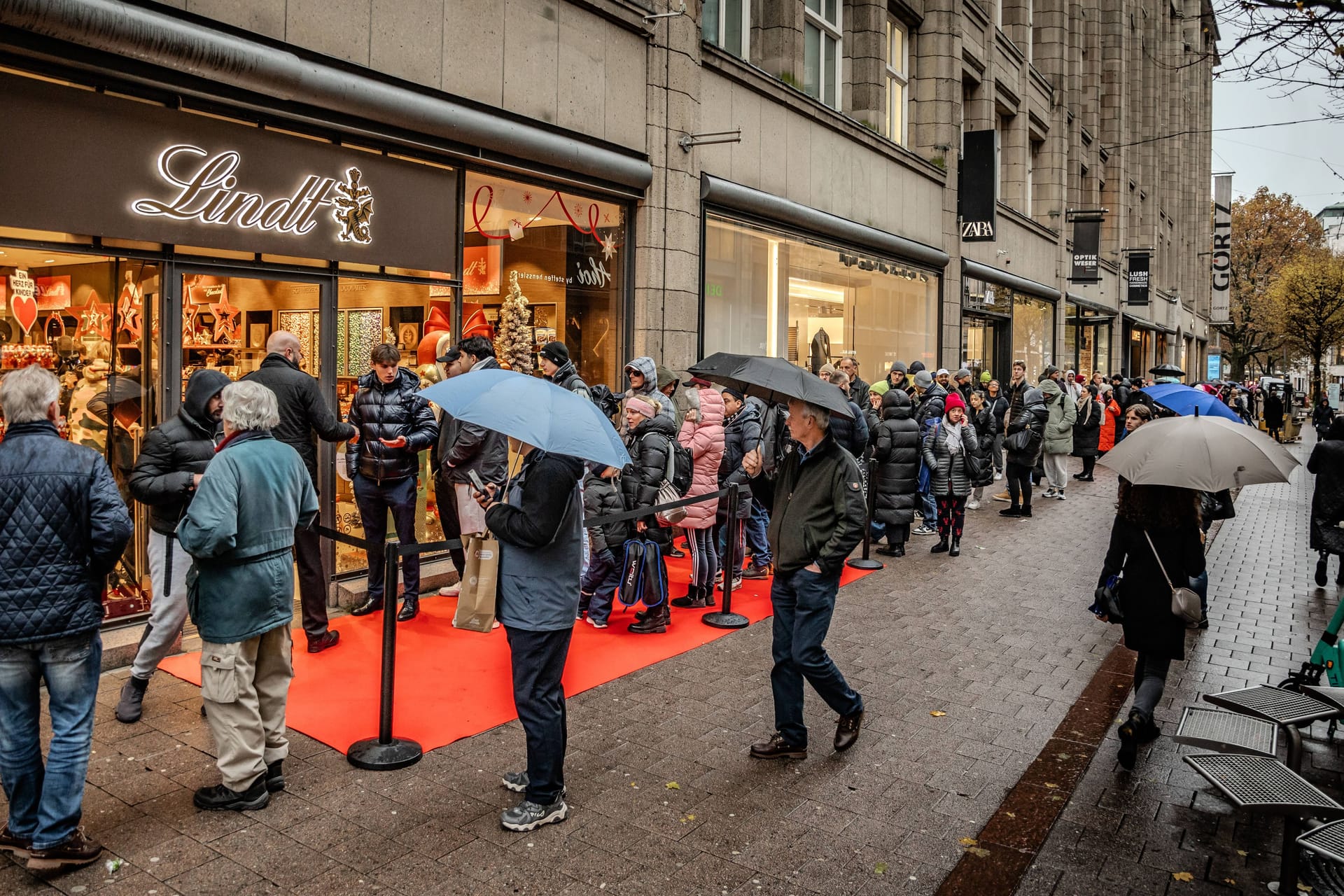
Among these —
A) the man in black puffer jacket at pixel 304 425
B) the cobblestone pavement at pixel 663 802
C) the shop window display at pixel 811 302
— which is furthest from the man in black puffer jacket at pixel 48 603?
the shop window display at pixel 811 302

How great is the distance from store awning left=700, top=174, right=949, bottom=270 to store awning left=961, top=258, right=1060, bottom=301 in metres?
1.86

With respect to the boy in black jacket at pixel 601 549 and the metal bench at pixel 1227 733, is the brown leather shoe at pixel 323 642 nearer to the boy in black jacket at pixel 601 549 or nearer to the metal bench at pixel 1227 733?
the boy in black jacket at pixel 601 549

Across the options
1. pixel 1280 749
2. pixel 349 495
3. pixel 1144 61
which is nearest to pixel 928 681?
pixel 1280 749

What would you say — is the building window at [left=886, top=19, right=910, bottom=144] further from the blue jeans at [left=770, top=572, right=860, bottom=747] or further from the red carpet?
the blue jeans at [left=770, top=572, right=860, bottom=747]

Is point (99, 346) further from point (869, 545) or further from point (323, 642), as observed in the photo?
point (869, 545)

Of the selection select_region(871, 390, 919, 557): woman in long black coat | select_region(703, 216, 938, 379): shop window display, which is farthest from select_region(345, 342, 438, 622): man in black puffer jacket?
select_region(703, 216, 938, 379): shop window display

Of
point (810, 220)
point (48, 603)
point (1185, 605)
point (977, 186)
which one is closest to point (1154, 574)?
point (1185, 605)

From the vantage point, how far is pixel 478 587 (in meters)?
5.35

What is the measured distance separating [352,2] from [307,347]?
282 centimetres

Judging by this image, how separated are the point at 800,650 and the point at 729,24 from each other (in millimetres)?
11404

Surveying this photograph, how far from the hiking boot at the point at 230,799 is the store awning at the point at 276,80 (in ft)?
15.4

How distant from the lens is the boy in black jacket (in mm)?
7383

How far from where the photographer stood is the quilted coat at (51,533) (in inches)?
150

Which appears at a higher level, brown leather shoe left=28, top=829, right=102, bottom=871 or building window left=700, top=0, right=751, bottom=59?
building window left=700, top=0, right=751, bottom=59
